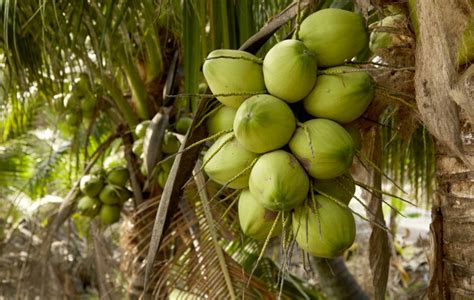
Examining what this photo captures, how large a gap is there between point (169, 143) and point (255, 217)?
1162mm

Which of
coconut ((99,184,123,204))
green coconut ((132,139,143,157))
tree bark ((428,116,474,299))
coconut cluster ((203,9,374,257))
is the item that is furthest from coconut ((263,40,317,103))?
coconut ((99,184,123,204))

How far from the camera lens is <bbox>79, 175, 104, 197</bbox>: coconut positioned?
2.25m

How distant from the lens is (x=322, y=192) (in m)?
0.85

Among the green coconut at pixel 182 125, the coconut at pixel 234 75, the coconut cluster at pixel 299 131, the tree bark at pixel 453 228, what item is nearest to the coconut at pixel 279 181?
the coconut cluster at pixel 299 131

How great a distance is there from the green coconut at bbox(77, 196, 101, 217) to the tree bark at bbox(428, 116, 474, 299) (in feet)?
5.17

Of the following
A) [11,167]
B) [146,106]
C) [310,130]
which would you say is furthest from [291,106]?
[11,167]

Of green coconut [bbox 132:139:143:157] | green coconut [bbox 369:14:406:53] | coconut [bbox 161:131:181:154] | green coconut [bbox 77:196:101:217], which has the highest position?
green coconut [bbox 369:14:406:53]

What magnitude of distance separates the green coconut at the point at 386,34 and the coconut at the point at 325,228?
1.05 feet

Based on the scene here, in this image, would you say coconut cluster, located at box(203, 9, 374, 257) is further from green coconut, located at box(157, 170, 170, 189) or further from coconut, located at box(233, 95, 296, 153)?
green coconut, located at box(157, 170, 170, 189)

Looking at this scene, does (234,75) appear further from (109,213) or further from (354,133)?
(109,213)

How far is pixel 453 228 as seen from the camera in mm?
933

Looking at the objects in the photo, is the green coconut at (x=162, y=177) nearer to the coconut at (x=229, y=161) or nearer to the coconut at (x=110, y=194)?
the coconut at (x=110, y=194)

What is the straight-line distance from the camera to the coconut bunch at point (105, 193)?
2264 mm

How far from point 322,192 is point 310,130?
97 millimetres
